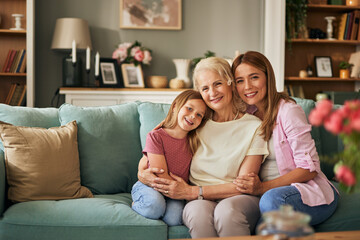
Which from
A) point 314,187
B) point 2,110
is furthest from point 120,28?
point 314,187

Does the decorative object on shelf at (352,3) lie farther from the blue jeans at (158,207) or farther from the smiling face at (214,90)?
the blue jeans at (158,207)

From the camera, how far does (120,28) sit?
4.64 m

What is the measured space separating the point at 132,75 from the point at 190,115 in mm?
2513

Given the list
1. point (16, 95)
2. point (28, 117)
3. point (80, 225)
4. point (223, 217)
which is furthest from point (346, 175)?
point (16, 95)

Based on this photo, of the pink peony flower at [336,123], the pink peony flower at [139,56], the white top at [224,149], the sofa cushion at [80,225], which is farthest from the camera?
the pink peony flower at [139,56]

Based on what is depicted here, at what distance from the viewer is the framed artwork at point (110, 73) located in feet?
14.1

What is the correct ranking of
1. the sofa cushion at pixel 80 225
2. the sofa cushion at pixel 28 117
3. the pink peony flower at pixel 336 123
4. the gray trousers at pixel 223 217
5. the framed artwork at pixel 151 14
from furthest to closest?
1. the framed artwork at pixel 151 14
2. the sofa cushion at pixel 28 117
3. the sofa cushion at pixel 80 225
4. the gray trousers at pixel 223 217
5. the pink peony flower at pixel 336 123

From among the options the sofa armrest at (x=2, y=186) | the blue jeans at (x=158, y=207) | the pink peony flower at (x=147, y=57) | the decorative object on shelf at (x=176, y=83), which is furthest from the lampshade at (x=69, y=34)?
the blue jeans at (x=158, y=207)

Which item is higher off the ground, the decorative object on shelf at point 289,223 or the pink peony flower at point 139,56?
the pink peony flower at point 139,56

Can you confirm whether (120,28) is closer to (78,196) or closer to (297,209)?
(78,196)

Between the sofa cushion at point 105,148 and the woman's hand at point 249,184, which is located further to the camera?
the sofa cushion at point 105,148

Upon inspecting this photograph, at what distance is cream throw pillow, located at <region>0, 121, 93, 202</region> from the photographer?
1998 mm

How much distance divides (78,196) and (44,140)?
0.32 metres

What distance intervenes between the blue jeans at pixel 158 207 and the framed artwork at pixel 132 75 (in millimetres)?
2571
